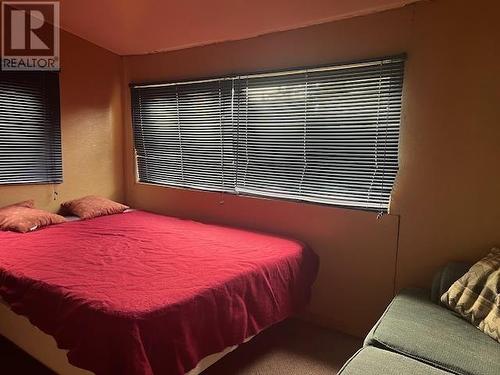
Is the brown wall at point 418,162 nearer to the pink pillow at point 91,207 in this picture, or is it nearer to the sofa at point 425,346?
the sofa at point 425,346

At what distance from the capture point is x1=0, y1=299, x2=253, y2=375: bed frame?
5.89ft

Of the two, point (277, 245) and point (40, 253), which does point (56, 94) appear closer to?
point (40, 253)

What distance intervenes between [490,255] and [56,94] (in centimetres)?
355

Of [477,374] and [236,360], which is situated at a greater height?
[477,374]

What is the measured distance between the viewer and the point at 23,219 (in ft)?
9.44

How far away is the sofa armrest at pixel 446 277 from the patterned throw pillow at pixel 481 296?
99mm

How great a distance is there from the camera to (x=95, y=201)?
3.55 m

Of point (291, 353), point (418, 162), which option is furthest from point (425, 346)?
point (418, 162)

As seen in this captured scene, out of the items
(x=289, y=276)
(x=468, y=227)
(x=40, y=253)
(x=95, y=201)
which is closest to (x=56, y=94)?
(x=95, y=201)

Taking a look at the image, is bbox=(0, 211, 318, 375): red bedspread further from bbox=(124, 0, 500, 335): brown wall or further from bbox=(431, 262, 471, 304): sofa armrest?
bbox=(431, 262, 471, 304): sofa armrest

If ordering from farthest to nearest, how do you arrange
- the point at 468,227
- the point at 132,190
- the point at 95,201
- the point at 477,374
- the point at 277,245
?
1. the point at 132,190
2. the point at 95,201
3. the point at 277,245
4. the point at 468,227
5. the point at 477,374

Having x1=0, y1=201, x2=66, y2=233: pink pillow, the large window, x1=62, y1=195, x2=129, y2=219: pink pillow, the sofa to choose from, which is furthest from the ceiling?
the sofa

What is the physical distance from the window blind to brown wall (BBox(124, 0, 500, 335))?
1870 millimetres

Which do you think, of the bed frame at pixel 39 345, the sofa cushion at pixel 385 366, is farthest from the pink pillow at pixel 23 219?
the sofa cushion at pixel 385 366
